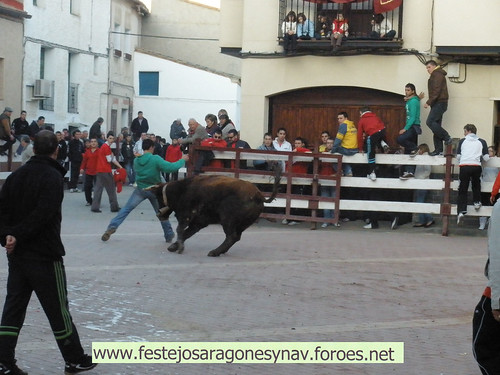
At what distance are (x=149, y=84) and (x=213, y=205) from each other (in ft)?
106

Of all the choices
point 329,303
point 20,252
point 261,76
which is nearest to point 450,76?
point 261,76

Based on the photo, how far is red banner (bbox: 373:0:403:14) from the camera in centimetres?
1888

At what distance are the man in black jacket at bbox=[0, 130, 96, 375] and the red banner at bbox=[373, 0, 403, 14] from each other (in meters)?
13.1

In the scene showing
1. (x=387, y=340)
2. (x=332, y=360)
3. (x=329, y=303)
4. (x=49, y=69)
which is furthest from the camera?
(x=49, y=69)

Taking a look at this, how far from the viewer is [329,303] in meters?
10.1

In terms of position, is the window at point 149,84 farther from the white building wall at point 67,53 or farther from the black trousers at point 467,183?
the black trousers at point 467,183

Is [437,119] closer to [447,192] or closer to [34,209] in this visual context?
[447,192]

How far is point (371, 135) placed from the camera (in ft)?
57.6

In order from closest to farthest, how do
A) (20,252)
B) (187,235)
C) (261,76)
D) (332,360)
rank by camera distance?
(20,252) → (332,360) → (187,235) → (261,76)

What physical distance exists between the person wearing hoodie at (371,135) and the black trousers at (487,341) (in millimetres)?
11693

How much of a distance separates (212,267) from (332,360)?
4932mm

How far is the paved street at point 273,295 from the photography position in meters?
7.93

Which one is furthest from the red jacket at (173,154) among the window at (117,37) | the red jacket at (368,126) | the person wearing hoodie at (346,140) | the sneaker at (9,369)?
the window at (117,37)

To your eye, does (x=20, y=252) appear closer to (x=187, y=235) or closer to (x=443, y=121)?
(x=187, y=235)
